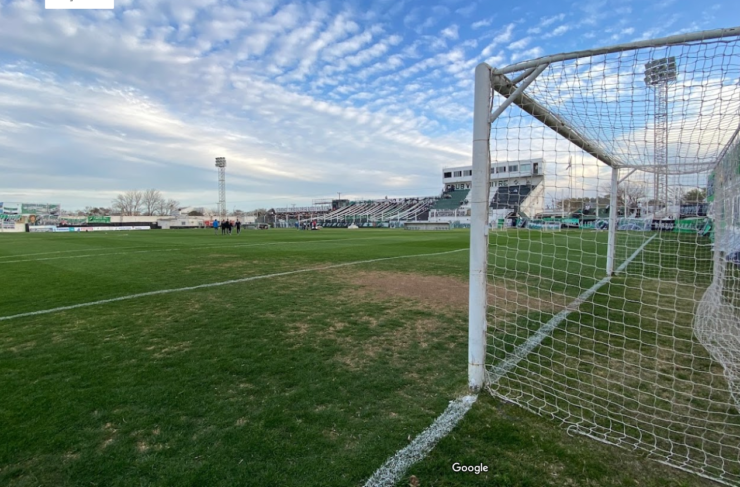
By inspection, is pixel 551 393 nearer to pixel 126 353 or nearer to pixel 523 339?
pixel 523 339

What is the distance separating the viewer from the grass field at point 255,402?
6.79 ft

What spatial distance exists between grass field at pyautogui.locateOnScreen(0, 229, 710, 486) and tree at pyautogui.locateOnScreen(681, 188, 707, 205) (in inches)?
171

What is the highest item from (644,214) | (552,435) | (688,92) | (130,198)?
(130,198)

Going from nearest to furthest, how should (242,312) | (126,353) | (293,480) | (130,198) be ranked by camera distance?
1. (293,480)
2. (126,353)
3. (242,312)
4. (130,198)

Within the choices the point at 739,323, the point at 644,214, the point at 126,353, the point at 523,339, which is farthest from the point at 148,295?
the point at 644,214

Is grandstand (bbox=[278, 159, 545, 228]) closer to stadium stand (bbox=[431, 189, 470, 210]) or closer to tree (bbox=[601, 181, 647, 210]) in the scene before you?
stadium stand (bbox=[431, 189, 470, 210])

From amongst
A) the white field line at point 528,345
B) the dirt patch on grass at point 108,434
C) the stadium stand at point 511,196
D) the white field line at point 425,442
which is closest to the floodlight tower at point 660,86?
the stadium stand at point 511,196

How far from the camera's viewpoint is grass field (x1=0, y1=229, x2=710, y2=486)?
2068 millimetres

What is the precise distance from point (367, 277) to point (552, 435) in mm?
6461

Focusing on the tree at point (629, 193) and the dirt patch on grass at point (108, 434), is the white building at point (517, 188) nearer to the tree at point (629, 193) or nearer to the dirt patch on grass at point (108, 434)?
the dirt patch on grass at point (108, 434)

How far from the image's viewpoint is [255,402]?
2.81 metres

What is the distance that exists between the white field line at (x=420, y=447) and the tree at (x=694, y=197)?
19.2ft

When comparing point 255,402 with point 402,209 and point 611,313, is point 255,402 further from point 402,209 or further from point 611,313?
point 402,209

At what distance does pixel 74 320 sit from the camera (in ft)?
16.7
